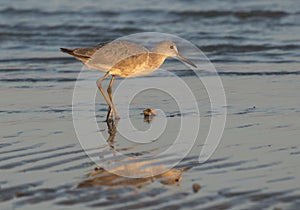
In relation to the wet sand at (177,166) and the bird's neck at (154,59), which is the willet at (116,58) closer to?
the bird's neck at (154,59)

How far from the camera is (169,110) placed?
7969 millimetres

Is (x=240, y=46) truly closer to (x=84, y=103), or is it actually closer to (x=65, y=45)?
(x=65, y=45)

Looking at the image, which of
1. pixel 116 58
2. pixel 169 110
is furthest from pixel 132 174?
pixel 116 58

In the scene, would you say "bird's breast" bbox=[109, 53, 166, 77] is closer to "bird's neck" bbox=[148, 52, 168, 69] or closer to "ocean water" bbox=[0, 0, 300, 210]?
"bird's neck" bbox=[148, 52, 168, 69]

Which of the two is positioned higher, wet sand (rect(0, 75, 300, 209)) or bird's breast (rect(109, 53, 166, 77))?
bird's breast (rect(109, 53, 166, 77))

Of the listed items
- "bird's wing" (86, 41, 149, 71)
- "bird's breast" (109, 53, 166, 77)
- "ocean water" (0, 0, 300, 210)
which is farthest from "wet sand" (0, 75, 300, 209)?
"bird's wing" (86, 41, 149, 71)

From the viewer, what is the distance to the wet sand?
16.5 feet

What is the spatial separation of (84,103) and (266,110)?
6.56ft

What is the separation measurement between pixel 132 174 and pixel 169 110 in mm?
2328

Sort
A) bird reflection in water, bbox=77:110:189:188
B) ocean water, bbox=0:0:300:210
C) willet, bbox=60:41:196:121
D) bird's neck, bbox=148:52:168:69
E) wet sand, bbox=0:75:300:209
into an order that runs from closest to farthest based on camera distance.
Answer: wet sand, bbox=0:75:300:209
ocean water, bbox=0:0:300:210
bird reflection in water, bbox=77:110:189:188
willet, bbox=60:41:196:121
bird's neck, bbox=148:52:168:69

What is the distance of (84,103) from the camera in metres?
8.38

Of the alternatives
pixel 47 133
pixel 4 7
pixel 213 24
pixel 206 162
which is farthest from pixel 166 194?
pixel 4 7

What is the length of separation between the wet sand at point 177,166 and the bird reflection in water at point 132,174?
0.05m

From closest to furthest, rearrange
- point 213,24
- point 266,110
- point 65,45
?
point 266,110 < point 65,45 < point 213,24
